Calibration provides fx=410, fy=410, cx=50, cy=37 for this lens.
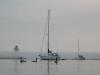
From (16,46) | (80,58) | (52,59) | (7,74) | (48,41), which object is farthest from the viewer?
Result: (16,46)

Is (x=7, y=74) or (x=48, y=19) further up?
(x=48, y=19)

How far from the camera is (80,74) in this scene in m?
65.6

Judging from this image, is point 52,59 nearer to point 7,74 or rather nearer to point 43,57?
point 43,57

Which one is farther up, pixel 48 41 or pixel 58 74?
pixel 48 41

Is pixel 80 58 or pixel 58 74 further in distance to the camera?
pixel 80 58

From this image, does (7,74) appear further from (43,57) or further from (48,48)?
(43,57)

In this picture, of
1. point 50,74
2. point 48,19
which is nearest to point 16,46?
point 48,19

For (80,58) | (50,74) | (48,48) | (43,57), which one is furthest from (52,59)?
(50,74)

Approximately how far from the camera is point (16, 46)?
156 metres

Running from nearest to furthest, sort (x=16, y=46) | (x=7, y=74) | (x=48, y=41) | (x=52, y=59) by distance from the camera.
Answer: (x=7, y=74) → (x=48, y=41) → (x=52, y=59) → (x=16, y=46)

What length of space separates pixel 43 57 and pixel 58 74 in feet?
191

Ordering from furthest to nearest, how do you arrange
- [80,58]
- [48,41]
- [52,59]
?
[80,58]
[52,59]
[48,41]

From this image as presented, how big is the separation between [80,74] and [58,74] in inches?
142

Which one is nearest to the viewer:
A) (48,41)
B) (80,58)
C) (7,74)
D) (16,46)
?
(7,74)
